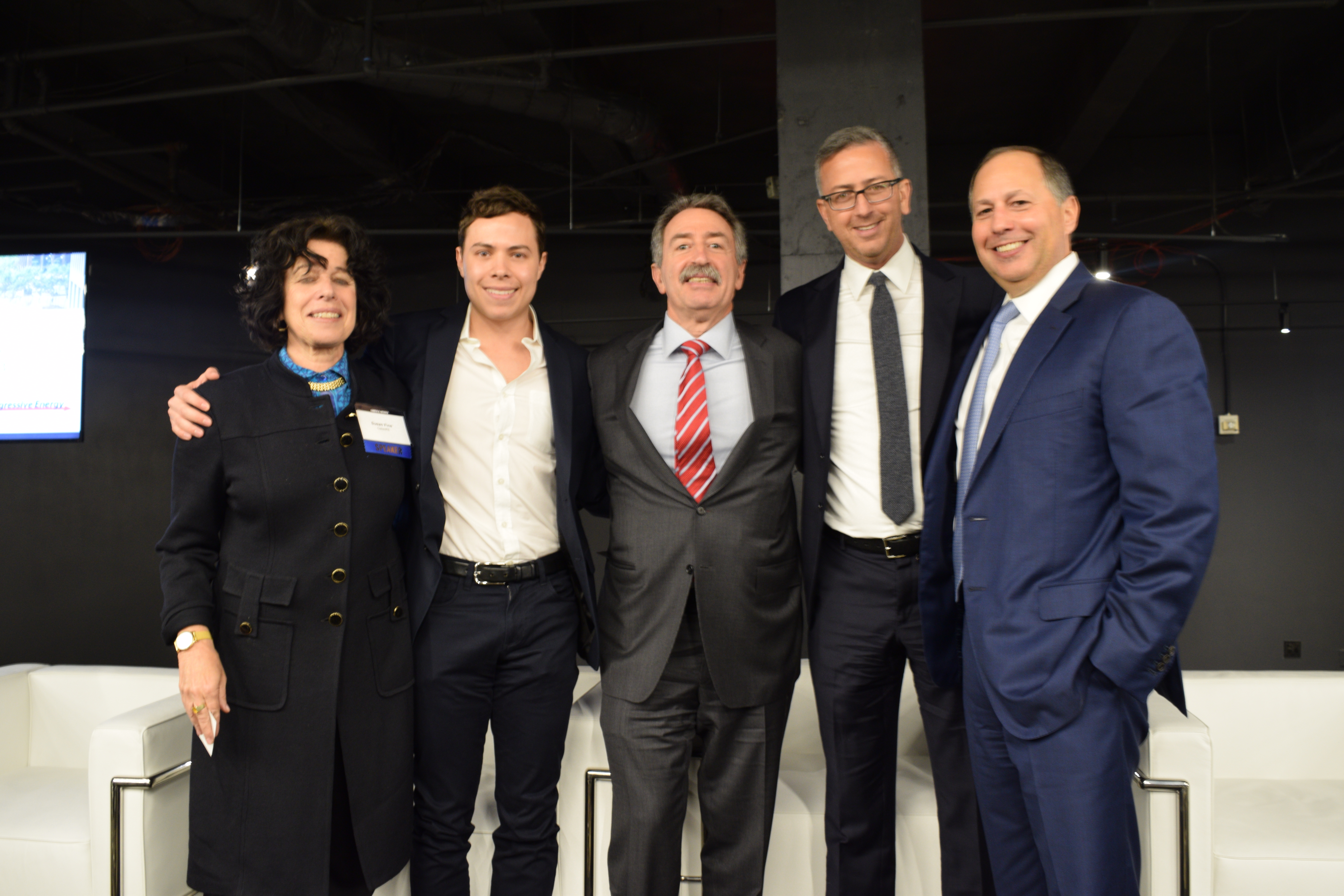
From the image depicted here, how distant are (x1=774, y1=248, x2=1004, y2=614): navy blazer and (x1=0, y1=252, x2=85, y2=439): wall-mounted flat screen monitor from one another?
22.0ft

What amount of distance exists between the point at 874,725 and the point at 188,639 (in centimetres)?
155

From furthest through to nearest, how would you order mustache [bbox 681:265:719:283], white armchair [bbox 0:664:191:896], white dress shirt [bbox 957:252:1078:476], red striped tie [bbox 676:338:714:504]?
white armchair [bbox 0:664:191:896]
mustache [bbox 681:265:719:283]
red striped tie [bbox 676:338:714:504]
white dress shirt [bbox 957:252:1078:476]

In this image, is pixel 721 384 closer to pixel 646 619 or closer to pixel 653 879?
pixel 646 619

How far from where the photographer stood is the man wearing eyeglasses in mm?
1965

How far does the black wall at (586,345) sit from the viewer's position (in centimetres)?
652

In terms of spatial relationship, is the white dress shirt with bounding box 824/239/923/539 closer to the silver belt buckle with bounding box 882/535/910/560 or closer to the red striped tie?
the silver belt buckle with bounding box 882/535/910/560

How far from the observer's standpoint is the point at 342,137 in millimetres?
5645

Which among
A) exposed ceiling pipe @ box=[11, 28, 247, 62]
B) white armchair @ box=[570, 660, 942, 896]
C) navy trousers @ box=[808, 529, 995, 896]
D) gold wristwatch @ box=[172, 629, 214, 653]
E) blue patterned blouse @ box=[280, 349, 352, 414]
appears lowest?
white armchair @ box=[570, 660, 942, 896]

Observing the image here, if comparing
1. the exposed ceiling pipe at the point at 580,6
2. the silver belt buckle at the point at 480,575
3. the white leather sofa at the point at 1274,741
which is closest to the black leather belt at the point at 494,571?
the silver belt buckle at the point at 480,575

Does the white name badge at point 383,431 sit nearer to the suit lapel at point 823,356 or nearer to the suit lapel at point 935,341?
the suit lapel at point 823,356

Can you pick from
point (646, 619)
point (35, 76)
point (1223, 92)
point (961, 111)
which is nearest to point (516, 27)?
point (35, 76)

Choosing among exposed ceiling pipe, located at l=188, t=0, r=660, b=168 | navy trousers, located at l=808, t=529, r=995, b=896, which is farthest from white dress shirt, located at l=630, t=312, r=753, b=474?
exposed ceiling pipe, located at l=188, t=0, r=660, b=168

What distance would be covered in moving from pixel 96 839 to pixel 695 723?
168 centimetres

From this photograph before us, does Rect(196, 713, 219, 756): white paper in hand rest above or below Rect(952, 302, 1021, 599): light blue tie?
below
